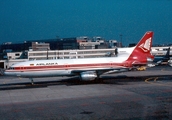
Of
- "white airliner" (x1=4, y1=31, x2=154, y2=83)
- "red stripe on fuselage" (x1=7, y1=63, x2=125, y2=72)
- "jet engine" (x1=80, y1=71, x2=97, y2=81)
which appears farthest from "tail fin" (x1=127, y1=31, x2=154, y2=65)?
"jet engine" (x1=80, y1=71, x2=97, y2=81)

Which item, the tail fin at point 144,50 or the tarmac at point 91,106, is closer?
the tarmac at point 91,106

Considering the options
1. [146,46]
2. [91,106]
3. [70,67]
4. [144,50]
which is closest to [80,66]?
[70,67]

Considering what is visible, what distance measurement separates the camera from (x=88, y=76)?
130 feet

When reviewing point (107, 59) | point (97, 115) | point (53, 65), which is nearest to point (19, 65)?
point (53, 65)

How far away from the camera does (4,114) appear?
68.5 ft

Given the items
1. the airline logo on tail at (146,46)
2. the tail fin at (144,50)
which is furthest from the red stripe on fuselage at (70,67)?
the airline logo on tail at (146,46)

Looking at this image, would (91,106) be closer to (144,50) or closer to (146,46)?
(144,50)

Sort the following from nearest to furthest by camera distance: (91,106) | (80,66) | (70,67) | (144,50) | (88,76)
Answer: (91,106) < (88,76) < (70,67) < (80,66) < (144,50)

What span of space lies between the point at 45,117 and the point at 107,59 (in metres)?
25.5

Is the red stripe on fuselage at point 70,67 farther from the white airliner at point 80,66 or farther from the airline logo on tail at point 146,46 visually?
the airline logo on tail at point 146,46

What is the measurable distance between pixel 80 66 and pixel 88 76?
10.4ft

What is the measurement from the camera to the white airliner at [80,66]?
40.1 m

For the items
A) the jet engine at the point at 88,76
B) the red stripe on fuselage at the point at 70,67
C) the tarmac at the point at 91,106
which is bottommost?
the tarmac at the point at 91,106

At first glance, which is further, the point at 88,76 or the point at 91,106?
the point at 88,76
